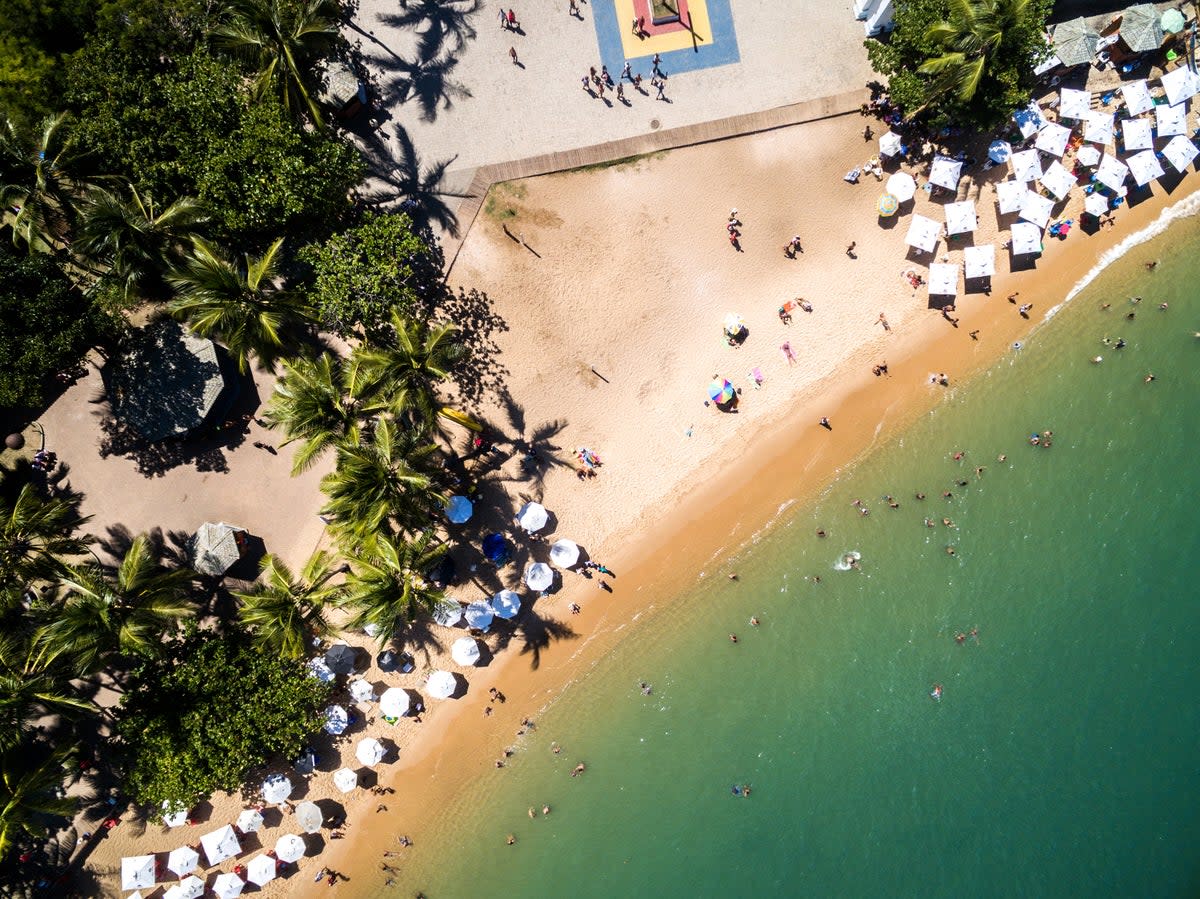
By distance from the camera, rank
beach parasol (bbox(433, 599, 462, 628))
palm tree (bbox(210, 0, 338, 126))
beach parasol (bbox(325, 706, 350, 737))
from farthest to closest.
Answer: beach parasol (bbox(325, 706, 350, 737))
beach parasol (bbox(433, 599, 462, 628))
palm tree (bbox(210, 0, 338, 126))

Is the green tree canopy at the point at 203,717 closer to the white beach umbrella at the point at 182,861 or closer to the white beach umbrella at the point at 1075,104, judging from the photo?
the white beach umbrella at the point at 182,861

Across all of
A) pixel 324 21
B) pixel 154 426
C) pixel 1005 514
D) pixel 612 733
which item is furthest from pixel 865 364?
pixel 154 426

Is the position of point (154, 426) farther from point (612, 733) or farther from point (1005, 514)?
point (1005, 514)

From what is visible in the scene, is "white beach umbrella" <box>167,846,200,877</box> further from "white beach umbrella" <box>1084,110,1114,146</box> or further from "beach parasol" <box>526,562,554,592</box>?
"white beach umbrella" <box>1084,110,1114,146</box>

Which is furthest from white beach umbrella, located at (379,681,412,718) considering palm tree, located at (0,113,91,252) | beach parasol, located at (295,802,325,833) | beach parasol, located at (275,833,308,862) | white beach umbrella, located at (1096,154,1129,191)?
white beach umbrella, located at (1096,154,1129,191)

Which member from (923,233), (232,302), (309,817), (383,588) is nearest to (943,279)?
(923,233)

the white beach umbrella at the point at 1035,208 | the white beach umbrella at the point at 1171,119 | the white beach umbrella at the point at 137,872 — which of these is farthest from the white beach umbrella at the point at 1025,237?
the white beach umbrella at the point at 137,872

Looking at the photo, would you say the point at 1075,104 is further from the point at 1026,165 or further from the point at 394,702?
the point at 394,702
